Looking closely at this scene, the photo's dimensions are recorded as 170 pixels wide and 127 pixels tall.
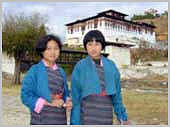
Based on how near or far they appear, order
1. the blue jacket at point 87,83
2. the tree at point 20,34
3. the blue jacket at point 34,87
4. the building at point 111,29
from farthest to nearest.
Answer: the building at point 111,29 → the tree at point 20,34 → the blue jacket at point 87,83 → the blue jacket at point 34,87

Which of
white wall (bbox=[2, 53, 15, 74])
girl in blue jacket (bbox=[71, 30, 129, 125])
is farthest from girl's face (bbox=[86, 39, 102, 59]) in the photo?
white wall (bbox=[2, 53, 15, 74])

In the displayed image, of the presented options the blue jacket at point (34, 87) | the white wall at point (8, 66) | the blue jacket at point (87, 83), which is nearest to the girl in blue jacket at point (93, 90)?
the blue jacket at point (87, 83)

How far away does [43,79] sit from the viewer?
5.92 feet

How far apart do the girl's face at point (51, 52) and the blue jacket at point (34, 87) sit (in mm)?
100

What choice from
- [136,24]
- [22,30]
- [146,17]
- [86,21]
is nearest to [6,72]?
[22,30]

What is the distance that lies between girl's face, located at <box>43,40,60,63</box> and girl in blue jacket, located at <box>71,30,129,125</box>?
0.19 metres

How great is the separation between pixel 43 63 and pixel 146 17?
7431 cm

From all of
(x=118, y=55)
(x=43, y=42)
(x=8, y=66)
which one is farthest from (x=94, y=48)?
(x=118, y=55)

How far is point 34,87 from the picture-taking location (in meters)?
1.78

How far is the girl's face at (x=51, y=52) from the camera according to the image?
6.20 ft

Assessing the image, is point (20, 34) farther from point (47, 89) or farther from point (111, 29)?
point (111, 29)

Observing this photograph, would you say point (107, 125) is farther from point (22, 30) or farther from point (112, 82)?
point (22, 30)

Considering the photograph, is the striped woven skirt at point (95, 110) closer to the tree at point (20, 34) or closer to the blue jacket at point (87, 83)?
the blue jacket at point (87, 83)

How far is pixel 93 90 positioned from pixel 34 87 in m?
0.43
